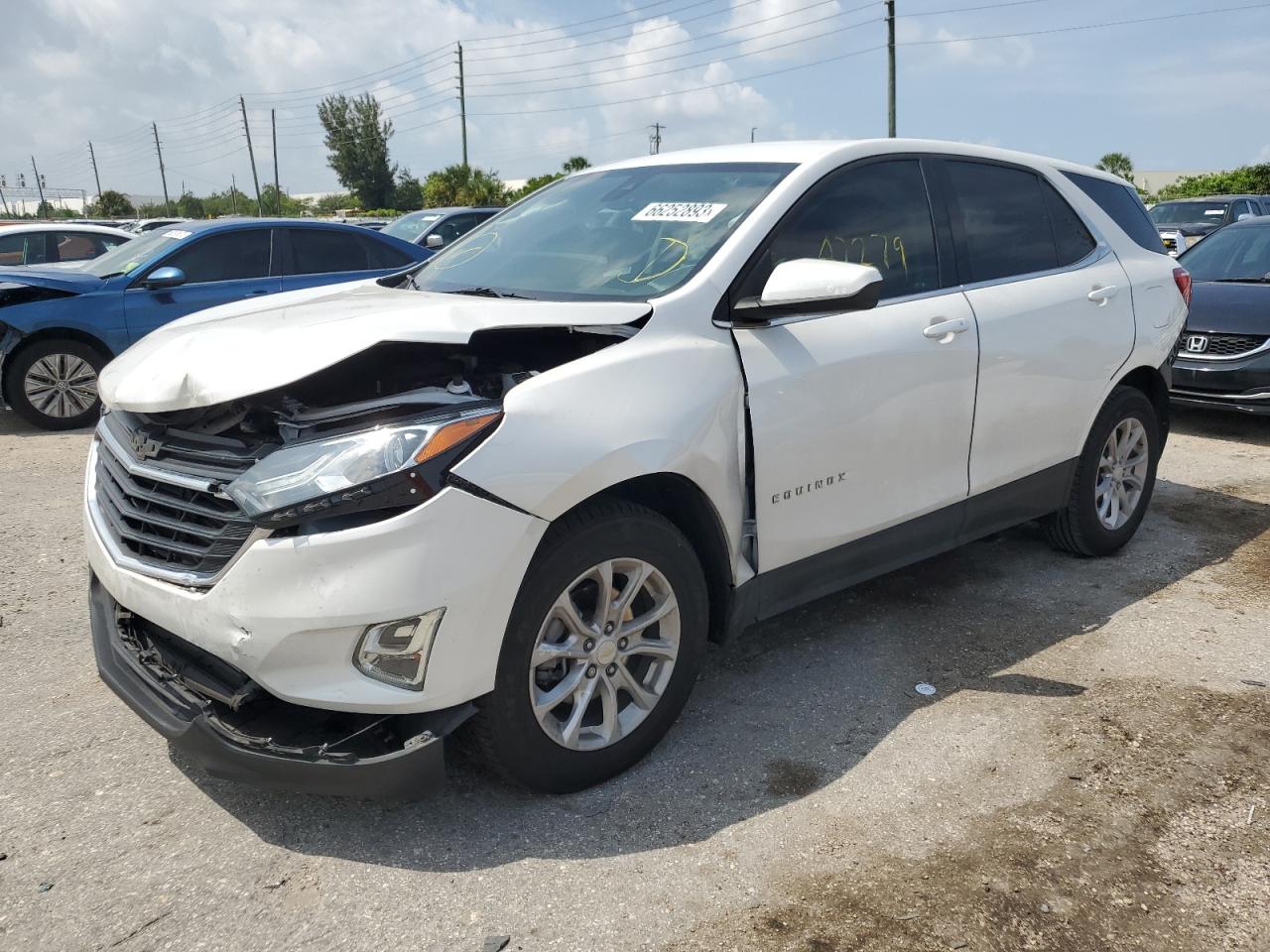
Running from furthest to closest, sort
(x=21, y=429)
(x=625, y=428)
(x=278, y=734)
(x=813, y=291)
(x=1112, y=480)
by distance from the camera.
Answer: (x=21, y=429)
(x=1112, y=480)
(x=813, y=291)
(x=625, y=428)
(x=278, y=734)

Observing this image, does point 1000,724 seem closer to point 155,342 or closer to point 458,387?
point 458,387

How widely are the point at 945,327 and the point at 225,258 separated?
6.62m

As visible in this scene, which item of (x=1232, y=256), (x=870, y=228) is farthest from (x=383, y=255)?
(x=1232, y=256)

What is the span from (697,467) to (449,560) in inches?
32.7

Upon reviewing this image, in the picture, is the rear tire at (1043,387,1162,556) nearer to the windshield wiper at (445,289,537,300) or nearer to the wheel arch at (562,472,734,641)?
the wheel arch at (562,472,734,641)

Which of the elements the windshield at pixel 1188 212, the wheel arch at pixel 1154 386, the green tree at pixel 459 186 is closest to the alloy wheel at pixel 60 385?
the wheel arch at pixel 1154 386

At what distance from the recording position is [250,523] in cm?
238

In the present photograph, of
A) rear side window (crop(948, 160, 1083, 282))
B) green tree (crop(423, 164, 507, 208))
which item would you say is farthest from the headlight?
green tree (crop(423, 164, 507, 208))

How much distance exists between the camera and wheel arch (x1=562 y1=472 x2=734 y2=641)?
2.85 m

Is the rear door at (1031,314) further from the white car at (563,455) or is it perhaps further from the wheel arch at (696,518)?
the wheel arch at (696,518)

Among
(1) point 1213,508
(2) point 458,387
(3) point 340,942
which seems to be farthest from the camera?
(1) point 1213,508

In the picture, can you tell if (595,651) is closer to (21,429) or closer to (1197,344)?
(1197,344)

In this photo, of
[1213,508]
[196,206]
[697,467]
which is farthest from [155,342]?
[196,206]

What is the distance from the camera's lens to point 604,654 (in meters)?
2.80
